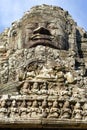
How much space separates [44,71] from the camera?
12.9 meters

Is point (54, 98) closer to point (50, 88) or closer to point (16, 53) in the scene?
point (50, 88)

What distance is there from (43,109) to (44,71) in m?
1.73

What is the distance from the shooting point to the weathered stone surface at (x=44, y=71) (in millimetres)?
11367

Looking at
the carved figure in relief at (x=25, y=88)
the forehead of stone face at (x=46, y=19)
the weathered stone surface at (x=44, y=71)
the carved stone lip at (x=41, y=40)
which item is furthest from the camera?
the forehead of stone face at (x=46, y=19)

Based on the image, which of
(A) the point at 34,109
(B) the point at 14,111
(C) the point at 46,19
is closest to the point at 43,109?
(A) the point at 34,109

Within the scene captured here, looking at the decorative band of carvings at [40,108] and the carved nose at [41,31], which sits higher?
the carved nose at [41,31]

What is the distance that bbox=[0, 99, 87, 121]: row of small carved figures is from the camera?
1131 cm

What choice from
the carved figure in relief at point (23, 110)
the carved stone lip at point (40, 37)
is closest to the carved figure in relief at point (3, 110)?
the carved figure in relief at point (23, 110)

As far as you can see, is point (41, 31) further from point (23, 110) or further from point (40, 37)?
point (23, 110)

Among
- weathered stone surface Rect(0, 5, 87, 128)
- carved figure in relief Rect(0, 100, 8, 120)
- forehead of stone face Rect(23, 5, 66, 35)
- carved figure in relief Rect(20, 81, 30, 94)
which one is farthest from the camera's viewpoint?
forehead of stone face Rect(23, 5, 66, 35)

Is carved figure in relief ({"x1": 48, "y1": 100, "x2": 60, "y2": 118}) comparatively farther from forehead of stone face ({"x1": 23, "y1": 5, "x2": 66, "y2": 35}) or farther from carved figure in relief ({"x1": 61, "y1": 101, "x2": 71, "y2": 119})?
forehead of stone face ({"x1": 23, "y1": 5, "x2": 66, "y2": 35})

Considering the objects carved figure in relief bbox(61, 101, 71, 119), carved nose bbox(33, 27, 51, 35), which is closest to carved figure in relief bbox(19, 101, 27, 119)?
carved figure in relief bbox(61, 101, 71, 119)

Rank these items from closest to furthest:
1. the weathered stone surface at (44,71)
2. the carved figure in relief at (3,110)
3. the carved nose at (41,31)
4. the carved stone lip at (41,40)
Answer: the carved figure in relief at (3,110) → the weathered stone surface at (44,71) → the carved stone lip at (41,40) → the carved nose at (41,31)

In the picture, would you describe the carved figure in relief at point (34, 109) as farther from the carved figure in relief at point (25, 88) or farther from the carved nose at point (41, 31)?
the carved nose at point (41, 31)
